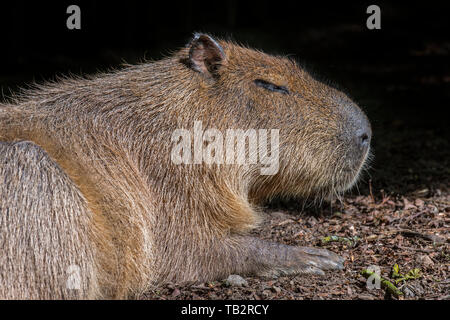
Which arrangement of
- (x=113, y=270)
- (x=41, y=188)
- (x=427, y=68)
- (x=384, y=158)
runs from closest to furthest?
(x=41, y=188) < (x=113, y=270) < (x=384, y=158) < (x=427, y=68)

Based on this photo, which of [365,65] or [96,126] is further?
[365,65]

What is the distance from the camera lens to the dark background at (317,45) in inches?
340

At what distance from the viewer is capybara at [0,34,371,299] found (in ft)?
12.3

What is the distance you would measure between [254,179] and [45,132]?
1723 mm

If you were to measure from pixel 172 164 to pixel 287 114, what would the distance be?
1.07m

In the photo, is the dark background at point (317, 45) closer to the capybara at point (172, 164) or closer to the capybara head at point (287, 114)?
the capybara head at point (287, 114)

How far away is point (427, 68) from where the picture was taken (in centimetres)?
1153

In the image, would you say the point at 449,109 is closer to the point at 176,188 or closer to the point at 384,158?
the point at 384,158

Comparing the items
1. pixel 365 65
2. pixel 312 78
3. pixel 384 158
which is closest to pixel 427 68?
pixel 365 65

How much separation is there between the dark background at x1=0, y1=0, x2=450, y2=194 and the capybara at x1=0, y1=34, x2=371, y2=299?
2.50 metres

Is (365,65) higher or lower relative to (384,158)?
higher

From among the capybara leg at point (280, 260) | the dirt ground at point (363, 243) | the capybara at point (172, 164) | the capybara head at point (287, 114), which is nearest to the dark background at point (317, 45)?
the dirt ground at point (363, 243)

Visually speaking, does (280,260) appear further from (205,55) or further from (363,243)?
(205,55)

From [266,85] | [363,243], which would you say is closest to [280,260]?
[363,243]
